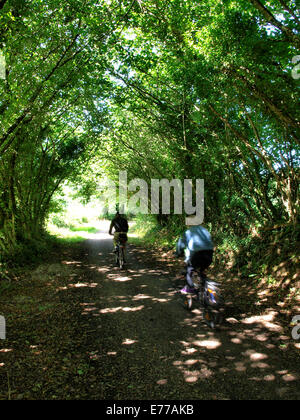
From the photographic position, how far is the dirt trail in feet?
11.1

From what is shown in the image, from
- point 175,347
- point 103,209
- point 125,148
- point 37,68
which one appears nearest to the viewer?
point 175,347

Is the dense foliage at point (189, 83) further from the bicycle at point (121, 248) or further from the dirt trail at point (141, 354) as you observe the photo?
the dirt trail at point (141, 354)

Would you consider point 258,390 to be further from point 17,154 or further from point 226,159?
point 17,154

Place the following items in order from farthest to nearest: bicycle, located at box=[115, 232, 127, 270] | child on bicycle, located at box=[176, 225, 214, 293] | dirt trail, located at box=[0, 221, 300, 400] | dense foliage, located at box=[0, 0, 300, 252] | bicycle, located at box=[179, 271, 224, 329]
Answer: bicycle, located at box=[115, 232, 127, 270], dense foliage, located at box=[0, 0, 300, 252], child on bicycle, located at box=[176, 225, 214, 293], bicycle, located at box=[179, 271, 224, 329], dirt trail, located at box=[0, 221, 300, 400]

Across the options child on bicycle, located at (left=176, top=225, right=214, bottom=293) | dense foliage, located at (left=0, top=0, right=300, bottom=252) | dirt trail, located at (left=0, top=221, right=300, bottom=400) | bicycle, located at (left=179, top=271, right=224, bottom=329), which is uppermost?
dense foliage, located at (left=0, top=0, right=300, bottom=252)

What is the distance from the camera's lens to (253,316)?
5.45 m

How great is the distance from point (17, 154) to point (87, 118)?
5978 mm

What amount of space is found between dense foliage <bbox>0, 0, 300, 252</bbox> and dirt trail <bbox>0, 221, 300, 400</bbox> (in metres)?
3.67

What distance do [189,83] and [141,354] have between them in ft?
21.2

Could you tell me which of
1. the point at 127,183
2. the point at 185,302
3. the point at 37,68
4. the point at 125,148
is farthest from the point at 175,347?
the point at 127,183

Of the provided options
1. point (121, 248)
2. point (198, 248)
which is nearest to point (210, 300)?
point (198, 248)

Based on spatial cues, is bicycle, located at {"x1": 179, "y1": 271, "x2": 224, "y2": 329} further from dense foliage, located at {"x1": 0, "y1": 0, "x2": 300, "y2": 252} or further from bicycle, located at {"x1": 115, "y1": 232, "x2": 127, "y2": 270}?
bicycle, located at {"x1": 115, "y1": 232, "x2": 127, "y2": 270}

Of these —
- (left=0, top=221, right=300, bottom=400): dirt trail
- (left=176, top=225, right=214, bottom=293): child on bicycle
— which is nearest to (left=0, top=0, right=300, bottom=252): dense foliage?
(left=176, top=225, right=214, bottom=293): child on bicycle

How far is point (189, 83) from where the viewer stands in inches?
300
